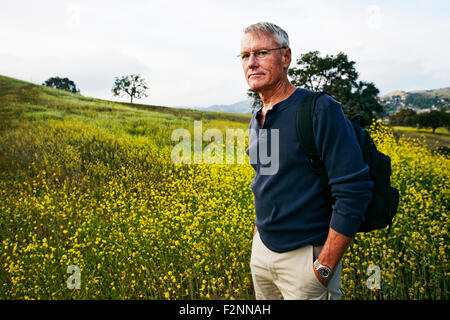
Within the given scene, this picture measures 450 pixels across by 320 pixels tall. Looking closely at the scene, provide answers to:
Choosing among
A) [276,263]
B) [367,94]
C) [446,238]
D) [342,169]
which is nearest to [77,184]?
[276,263]

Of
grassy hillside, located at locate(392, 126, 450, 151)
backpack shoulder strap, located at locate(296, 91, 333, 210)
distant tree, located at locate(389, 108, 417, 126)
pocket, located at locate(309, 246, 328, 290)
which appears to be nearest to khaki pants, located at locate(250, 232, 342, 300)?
pocket, located at locate(309, 246, 328, 290)

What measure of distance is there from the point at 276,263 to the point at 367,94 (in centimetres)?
4020

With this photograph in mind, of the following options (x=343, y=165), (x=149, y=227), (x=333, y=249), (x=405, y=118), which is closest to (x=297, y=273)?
(x=333, y=249)

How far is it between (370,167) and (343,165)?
0.79 ft

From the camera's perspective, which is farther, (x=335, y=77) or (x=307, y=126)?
(x=335, y=77)

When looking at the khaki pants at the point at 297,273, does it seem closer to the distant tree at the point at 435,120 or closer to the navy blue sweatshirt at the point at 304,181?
the navy blue sweatshirt at the point at 304,181

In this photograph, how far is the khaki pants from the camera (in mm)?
1471

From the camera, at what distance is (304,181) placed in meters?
1.49

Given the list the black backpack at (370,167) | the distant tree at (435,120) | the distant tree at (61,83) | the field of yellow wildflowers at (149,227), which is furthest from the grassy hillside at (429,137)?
the distant tree at (61,83)

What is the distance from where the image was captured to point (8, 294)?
3574 millimetres

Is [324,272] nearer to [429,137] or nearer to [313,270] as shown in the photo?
[313,270]

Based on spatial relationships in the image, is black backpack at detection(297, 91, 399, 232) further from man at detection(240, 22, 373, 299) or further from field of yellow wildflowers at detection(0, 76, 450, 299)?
field of yellow wildflowers at detection(0, 76, 450, 299)

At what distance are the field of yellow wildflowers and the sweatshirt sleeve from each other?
5.85 feet

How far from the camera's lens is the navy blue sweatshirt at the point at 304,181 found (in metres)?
1.30
